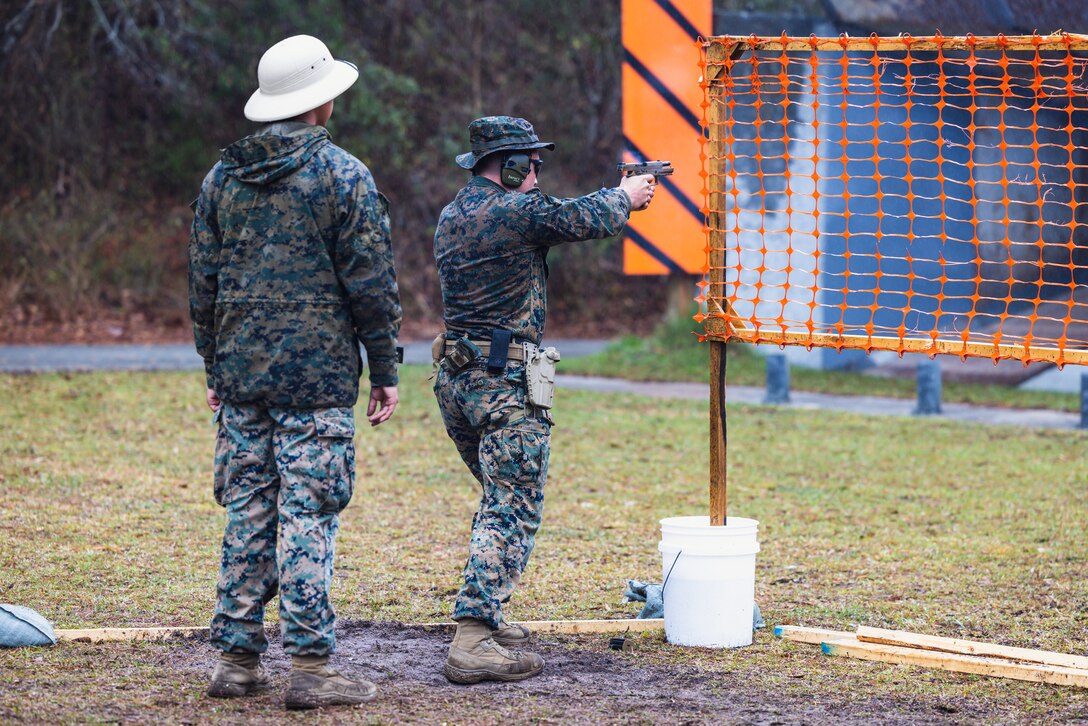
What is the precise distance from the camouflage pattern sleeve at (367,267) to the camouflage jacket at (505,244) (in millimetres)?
543

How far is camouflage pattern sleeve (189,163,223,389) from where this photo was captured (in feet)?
15.1

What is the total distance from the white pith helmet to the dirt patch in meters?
1.97

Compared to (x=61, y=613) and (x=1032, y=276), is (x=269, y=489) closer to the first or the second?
(x=61, y=613)

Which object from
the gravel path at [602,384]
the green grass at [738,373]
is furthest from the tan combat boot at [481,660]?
the green grass at [738,373]

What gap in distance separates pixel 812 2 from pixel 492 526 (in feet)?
51.2

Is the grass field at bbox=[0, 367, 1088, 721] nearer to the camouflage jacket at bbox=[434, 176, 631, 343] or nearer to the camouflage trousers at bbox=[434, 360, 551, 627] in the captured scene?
the camouflage trousers at bbox=[434, 360, 551, 627]

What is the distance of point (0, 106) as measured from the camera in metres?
19.8

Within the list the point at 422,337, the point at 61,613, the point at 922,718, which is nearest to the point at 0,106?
the point at 422,337

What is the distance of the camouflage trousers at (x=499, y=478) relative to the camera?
4.99 m

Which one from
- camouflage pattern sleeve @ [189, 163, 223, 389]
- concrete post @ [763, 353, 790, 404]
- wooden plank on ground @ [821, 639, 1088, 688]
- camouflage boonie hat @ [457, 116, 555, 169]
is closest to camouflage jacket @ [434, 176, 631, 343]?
camouflage boonie hat @ [457, 116, 555, 169]

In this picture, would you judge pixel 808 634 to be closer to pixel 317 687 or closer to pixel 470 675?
pixel 470 675

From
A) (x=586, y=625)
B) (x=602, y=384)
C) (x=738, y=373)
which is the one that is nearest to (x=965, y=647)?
(x=586, y=625)

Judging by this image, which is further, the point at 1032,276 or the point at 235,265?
the point at 1032,276

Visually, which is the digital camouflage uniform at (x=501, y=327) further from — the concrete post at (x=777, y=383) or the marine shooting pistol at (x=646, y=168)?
the concrete post at (x=777, y=383)
